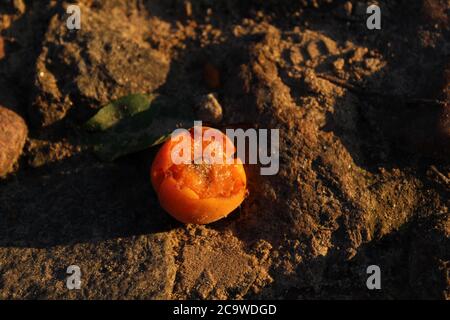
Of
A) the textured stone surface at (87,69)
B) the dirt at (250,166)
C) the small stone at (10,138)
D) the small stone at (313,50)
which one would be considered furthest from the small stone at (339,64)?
the small stone at (10,138)

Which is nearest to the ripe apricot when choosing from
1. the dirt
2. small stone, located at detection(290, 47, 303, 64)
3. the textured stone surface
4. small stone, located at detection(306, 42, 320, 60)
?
the dirt

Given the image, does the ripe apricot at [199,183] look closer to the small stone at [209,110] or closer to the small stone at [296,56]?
the small stone at [209,110]

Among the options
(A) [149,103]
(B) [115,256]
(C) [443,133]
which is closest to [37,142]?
(A) [149,103]

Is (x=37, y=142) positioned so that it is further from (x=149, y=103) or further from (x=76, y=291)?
(x=76, y=291)

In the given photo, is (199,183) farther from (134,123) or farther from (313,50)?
(313,50)

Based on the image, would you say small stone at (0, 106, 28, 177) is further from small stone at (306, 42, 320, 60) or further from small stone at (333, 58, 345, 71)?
small stone at (333, 58, 345, 71)

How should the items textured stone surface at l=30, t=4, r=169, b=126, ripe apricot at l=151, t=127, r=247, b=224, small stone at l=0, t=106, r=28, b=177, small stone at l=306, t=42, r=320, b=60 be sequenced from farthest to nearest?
small stone at l=306, t=42, r=320, b=60 → textured stone surface at l=30, t=4, r=169, b=126 → small stone at l=0, t=106, r=28, b=177 → ripe apricot at l=151, t=127, r=247, b=224
